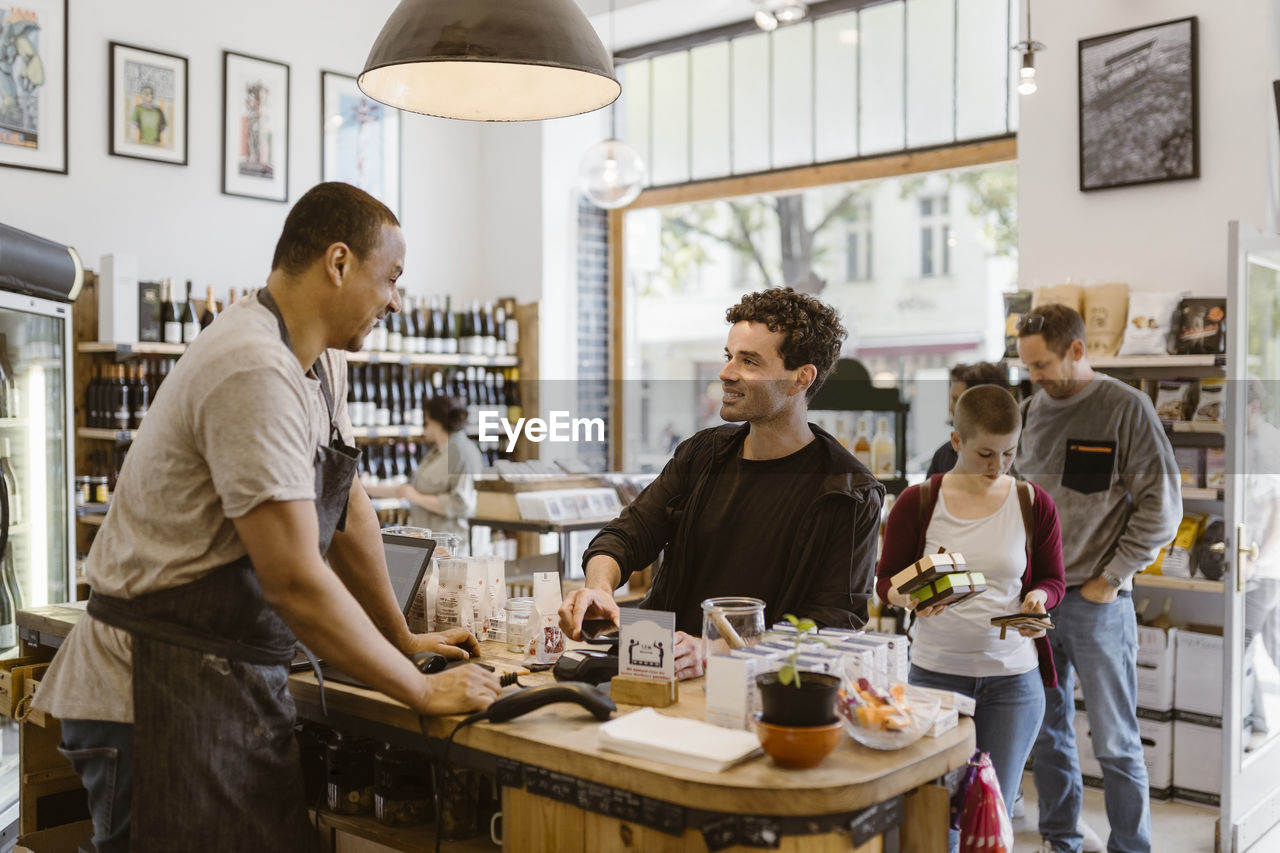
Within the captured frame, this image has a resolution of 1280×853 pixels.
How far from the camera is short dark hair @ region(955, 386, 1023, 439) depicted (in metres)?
3.13

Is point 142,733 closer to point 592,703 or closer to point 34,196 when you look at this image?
point 592,703

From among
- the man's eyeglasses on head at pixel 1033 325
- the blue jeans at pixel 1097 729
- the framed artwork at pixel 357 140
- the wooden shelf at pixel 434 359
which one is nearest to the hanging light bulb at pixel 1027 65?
the man's eyeglasses on head at pixel 1033 325

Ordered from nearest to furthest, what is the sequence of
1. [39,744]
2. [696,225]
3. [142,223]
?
[39,744]
[142,223]
[696,225]

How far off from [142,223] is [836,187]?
A: 4.09 meters

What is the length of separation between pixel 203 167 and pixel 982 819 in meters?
6.03

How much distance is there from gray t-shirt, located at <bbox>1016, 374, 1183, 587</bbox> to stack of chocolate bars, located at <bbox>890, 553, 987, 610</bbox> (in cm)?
134

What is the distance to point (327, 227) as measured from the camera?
75.4 inches

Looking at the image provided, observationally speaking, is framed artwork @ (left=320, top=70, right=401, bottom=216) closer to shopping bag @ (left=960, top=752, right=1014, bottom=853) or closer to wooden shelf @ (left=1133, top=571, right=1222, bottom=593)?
wooden shelf @ (left=1133, top=571, right=1222, bottom=593)

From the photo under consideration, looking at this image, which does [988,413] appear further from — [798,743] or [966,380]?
[798,743]

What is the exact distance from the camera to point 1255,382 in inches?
165

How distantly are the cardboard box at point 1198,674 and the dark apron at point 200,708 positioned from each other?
12.8ft

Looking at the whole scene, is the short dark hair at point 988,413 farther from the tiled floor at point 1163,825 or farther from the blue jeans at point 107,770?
the blue jeans at point 107,770

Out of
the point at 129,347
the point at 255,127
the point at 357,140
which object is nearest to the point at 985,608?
the point at 129,347

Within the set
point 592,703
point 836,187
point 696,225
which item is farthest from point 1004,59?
point 592,703
